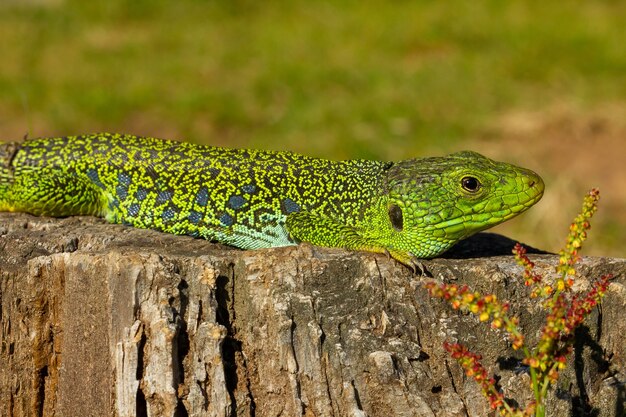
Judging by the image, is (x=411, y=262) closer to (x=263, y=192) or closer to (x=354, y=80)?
(x=263, y=192)

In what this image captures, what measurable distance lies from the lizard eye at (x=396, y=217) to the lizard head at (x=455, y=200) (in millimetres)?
16

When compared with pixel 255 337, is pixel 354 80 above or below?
above

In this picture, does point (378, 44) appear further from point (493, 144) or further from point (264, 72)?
point (493, 144)

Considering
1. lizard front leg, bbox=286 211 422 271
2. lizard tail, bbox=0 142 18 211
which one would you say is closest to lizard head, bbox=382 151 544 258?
lizard front leg, bbox=286 211 422 271

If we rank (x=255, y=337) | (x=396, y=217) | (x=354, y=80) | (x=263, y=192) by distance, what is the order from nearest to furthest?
(x=255, y=337), (x=396, y=217), (x=263, y=192), (x=354, y=80)

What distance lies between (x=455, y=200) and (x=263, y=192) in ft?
4.12

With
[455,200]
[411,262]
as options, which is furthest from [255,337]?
[455,200]

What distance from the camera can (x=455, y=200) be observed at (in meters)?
5.71

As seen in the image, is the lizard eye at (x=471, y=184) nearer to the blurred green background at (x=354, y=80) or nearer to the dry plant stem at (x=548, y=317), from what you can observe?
the dry plant stem at (x=548, y=317)

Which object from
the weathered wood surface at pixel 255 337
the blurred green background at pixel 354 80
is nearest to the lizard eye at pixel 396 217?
the weathered wood surface at pixel 255 337

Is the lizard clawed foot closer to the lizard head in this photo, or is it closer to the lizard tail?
the lizard head

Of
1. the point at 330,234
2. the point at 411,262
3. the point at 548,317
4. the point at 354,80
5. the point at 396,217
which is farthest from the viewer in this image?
the point at 354,80

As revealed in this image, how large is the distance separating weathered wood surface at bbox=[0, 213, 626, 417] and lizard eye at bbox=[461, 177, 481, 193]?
1.93 ft

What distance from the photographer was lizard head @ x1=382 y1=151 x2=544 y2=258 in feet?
18.7
